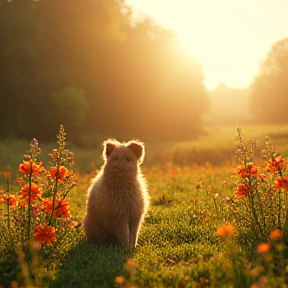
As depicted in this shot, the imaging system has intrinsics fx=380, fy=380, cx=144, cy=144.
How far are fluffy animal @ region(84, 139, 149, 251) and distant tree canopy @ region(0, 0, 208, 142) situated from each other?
20279 mm

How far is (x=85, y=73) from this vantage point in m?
30.2

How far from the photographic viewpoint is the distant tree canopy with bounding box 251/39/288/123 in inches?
1843

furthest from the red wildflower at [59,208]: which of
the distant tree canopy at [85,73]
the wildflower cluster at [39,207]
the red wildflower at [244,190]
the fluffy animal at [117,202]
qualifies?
the distant tree canopy at [85,73]

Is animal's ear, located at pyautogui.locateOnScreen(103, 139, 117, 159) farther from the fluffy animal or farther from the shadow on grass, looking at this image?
the shadow on grass

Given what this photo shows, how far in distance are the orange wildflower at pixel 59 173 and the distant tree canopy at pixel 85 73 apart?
20866mm

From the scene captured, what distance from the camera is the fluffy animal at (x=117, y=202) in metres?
5.72

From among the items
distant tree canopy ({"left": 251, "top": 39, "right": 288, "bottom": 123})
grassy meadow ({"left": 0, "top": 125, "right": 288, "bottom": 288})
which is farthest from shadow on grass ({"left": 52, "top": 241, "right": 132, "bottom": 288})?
distant tree canopy ({"left": 251, "top": 39, "right": 288, "bottom": 123})

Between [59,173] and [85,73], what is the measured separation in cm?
2601

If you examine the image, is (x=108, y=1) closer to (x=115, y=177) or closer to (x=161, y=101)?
(x=161, y=101)

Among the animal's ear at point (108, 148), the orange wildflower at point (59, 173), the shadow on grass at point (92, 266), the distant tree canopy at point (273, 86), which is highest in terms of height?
the distant tree canopy at point (273, 86)

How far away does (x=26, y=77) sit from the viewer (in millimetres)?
27906

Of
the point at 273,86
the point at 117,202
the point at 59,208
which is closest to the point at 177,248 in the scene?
the point at 117,202

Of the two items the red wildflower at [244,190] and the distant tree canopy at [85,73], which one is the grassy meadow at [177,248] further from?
the distant tree canopy at [85,73]

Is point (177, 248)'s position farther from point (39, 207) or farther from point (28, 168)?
point (28, 168)
